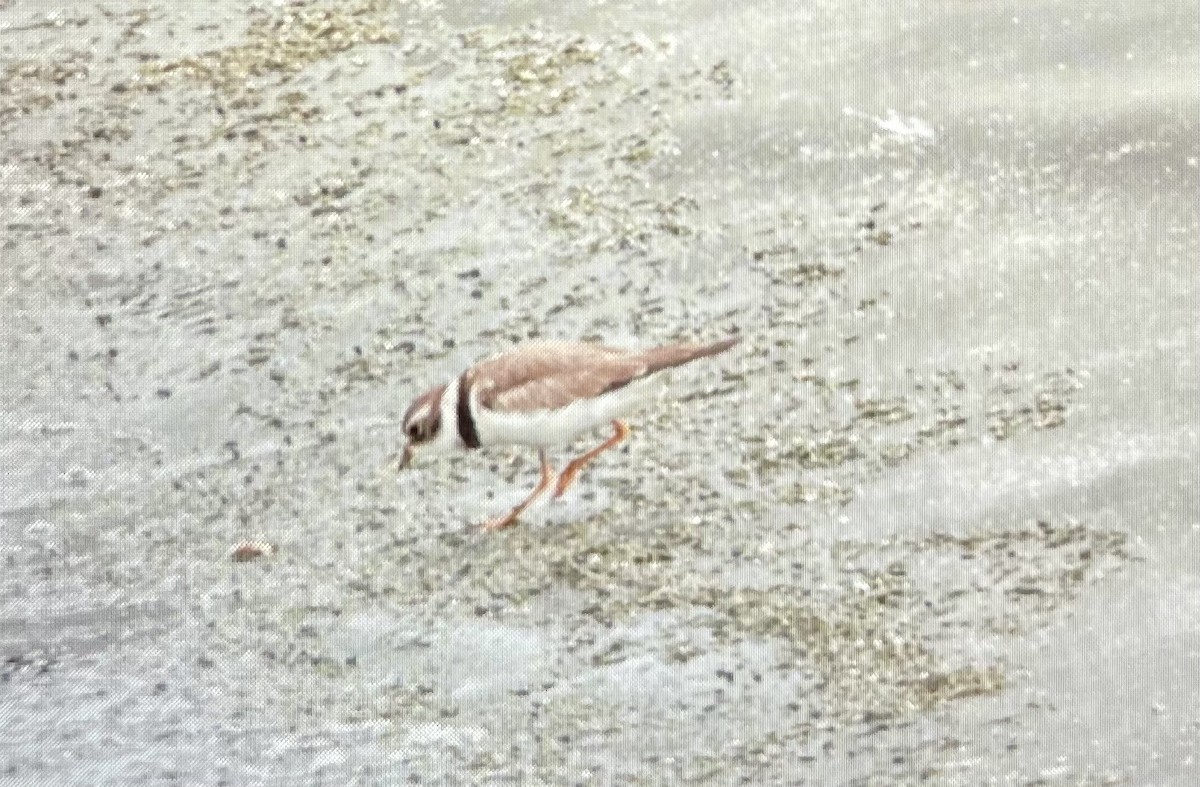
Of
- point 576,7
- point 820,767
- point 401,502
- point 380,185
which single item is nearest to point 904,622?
point 820,767

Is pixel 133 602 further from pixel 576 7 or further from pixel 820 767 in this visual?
pixel 576 7

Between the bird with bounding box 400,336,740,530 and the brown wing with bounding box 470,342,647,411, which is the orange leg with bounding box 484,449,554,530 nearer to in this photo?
the bird with bounding box 400,336,740,530

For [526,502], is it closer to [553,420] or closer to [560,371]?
[553,420]

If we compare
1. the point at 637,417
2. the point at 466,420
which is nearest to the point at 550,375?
the point at 466,420

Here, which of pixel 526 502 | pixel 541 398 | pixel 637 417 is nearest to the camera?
pixel 541 398

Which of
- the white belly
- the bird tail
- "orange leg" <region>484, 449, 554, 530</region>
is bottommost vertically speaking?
"orange leg" <region>484, 449, 554, 530</region>

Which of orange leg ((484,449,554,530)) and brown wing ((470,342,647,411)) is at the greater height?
brown wing ((470,342,647,411))

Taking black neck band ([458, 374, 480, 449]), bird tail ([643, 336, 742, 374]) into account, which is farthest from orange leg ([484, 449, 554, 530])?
bird tail ([643, 336, 742, 374])
